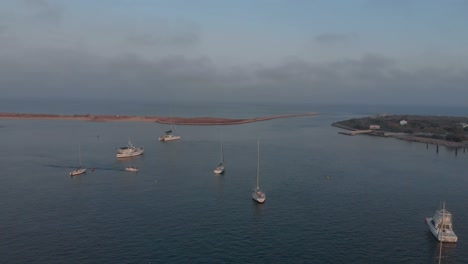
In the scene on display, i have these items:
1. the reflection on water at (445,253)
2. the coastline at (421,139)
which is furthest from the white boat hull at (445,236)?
the coastline at (421,139)

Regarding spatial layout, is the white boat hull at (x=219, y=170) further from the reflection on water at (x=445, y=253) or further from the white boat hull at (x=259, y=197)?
the reflection on water at (x=445, y=253)

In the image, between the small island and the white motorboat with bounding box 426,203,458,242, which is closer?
the white motorboat with bounding box 426,203,458,242

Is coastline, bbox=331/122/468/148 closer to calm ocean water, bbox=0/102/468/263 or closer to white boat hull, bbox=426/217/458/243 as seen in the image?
calm ocean water, bbox=0/102/468/263

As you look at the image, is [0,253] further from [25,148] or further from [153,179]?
[25,148]

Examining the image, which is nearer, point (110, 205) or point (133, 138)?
point (110, 205)

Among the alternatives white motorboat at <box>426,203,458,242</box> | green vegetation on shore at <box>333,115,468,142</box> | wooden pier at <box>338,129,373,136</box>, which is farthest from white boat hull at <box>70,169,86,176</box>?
green vegetation on shore at <box>333,115,468,142</box>


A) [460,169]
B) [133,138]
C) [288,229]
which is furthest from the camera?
[133,138]

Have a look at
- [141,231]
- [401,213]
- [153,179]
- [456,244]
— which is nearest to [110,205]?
[141,231]
